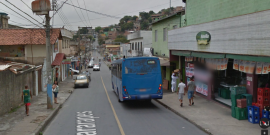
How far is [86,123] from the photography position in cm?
1124

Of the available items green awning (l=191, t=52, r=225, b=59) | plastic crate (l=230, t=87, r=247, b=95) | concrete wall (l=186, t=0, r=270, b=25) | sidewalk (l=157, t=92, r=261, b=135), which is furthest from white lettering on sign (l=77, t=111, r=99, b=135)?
concrete wall (l=186, t=0, r=270, b=25)

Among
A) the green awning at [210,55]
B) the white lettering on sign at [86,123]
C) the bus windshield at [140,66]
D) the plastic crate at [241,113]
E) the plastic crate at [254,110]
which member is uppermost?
the green awning at [210,55]

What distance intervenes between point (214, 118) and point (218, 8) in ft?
22.9

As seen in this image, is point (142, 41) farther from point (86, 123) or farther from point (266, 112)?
point (266, 112)

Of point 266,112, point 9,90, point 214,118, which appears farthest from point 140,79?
point 9,90

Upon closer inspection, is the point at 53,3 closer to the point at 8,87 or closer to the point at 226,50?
the point at 8,87

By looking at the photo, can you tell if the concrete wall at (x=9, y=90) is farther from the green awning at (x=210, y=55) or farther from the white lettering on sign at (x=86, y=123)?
the green awning at (x=210, y=55)

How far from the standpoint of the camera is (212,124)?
1012cm

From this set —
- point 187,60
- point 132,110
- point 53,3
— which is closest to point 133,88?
point 132,110

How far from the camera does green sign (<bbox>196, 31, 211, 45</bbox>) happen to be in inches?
544

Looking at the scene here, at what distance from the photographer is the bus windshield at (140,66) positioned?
1413 centimetres

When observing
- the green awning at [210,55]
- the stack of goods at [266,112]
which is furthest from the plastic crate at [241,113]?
the green awning at [210,55]

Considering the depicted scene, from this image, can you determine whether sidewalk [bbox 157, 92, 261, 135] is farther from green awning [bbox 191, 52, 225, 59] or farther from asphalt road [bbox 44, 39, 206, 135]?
green awning [bbox 191, 52, 225, 59]

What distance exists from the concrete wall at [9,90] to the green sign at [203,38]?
11.0 m
